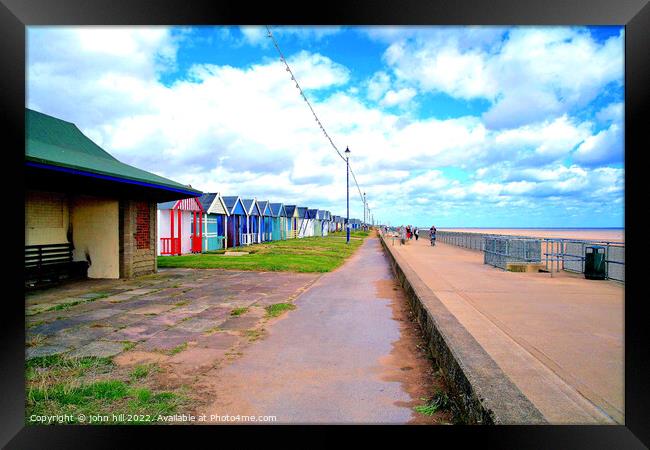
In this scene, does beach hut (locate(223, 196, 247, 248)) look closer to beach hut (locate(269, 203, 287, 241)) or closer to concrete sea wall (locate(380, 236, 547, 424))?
beach hut (locate(269, 203, 287, 241))

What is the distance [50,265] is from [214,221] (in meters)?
16.2

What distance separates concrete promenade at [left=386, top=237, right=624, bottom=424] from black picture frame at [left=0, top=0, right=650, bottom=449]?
1.74 feet

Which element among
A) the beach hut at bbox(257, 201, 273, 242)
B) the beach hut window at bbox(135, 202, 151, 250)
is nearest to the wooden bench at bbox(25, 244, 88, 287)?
the beach hut window at bbox(135, 202, 151, 250)

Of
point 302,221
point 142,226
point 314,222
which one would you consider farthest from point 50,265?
point 314,222

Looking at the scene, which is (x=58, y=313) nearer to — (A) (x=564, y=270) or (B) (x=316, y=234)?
(A) (x=564, y=270)

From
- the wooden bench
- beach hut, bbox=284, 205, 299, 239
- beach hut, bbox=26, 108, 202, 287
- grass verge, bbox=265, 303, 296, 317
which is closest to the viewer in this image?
grass verge, bbox=265, 303, 296, 317

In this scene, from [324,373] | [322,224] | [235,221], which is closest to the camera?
[324,373]

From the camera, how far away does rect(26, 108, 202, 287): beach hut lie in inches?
443

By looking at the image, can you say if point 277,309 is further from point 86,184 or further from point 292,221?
point 292,221

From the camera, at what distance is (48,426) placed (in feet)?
10.6

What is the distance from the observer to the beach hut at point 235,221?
30.5 metres

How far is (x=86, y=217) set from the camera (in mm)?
12992

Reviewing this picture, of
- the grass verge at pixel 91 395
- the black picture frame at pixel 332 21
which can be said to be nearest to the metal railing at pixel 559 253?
the black picture frame at pixel 332 21

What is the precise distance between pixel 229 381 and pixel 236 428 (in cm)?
132
